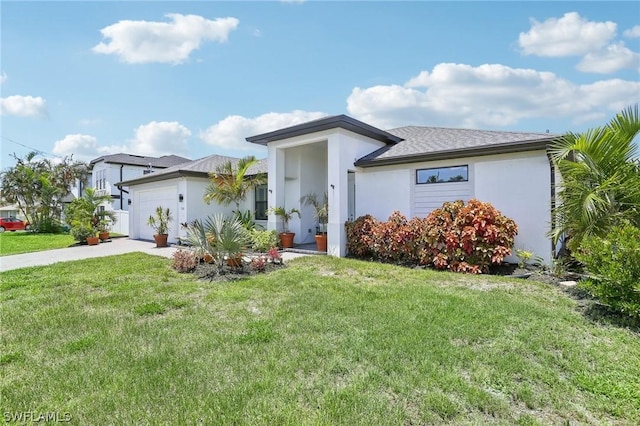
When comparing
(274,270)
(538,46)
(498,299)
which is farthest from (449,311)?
(538,46)

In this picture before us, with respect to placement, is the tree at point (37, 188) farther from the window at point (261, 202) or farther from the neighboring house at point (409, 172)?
the neighboring house at point (409, 172)

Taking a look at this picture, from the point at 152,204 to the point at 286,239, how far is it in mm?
9500

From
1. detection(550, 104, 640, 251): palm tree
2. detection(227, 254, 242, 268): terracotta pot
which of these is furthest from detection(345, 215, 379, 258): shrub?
detection(550, 104, 640, 251): palm tree

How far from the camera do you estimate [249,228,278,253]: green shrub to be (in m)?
12.4

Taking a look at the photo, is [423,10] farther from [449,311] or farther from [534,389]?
[534,389]

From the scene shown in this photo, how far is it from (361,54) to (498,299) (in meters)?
9.95

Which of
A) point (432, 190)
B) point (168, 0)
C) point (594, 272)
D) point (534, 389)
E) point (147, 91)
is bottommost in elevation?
point (534, 389)

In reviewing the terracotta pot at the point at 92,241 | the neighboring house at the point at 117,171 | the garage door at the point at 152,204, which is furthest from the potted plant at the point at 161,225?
the neighboring house at the point at 117,171

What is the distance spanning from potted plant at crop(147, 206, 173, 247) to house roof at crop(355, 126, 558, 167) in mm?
9935

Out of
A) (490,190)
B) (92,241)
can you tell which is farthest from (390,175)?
(92,241)

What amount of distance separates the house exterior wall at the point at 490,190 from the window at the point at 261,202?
19.2 ft

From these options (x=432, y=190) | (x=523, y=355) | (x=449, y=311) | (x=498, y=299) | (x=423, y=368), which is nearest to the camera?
(x=423, y=368)

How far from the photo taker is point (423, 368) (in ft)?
11.9

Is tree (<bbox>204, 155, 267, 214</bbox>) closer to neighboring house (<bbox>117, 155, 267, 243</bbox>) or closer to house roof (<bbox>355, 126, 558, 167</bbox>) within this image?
Answer: neighboring house (<bbox>117, 155, 267, 243</bbox>)
